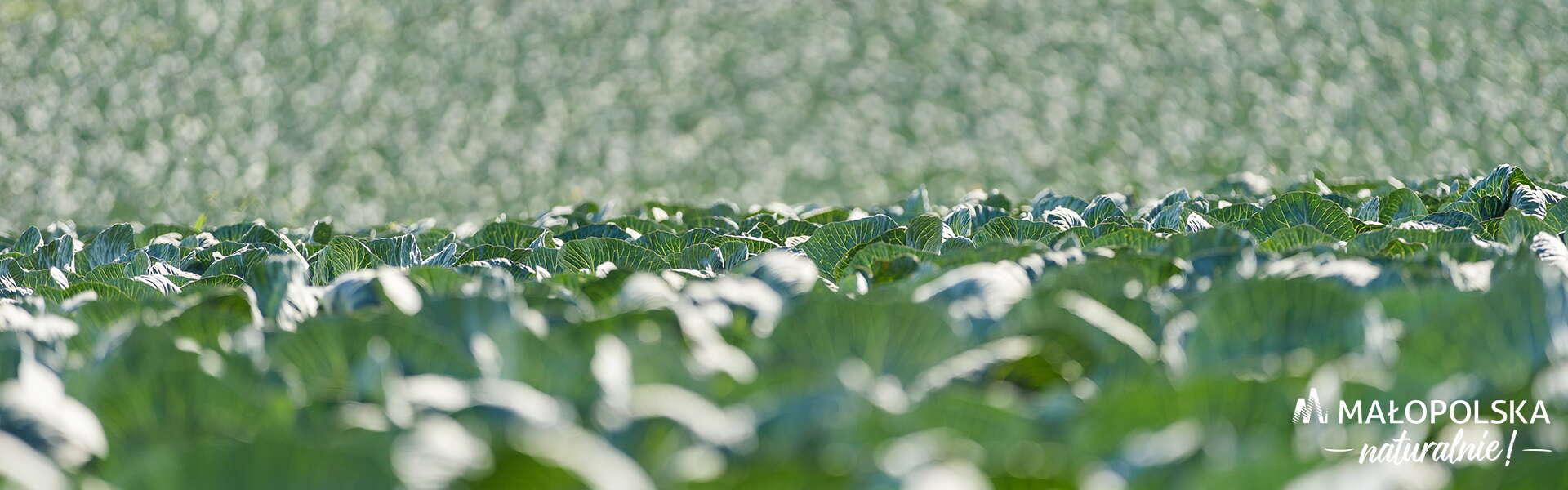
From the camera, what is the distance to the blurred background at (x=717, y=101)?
44.0ft

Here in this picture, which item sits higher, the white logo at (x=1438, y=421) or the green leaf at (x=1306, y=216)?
the green leaf at (x=1306, y=216)

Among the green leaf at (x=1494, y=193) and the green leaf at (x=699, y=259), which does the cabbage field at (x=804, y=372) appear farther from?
the green leaf at (x=1494, y=193)

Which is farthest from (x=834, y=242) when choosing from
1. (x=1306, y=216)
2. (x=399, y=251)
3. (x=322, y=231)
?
(x=322, y=231)

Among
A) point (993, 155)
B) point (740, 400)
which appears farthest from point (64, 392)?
point (993, 155)

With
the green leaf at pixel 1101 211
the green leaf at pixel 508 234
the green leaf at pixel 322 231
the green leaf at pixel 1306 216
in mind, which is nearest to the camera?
the green leaf at pixel 1306 216

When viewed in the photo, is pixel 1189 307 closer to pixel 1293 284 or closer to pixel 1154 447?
pixel 1293 284

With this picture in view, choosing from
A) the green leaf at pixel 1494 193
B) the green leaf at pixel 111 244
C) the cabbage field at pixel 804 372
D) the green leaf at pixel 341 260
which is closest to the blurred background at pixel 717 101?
the green leaf at pixel 1494 193

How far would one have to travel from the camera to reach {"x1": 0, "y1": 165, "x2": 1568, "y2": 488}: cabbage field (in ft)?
3.58

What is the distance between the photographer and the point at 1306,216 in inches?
119

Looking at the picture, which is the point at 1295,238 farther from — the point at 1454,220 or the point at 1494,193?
the point at 1494,193

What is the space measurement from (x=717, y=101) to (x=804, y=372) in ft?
42.4

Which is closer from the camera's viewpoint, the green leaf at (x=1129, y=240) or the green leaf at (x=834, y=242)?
the green leaf at (x=1129, y=240)

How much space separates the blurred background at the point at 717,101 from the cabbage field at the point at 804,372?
36.2 ft

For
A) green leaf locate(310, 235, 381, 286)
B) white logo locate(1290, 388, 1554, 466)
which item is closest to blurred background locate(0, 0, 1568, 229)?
green leaf locate(310, 235, 381, 286)
